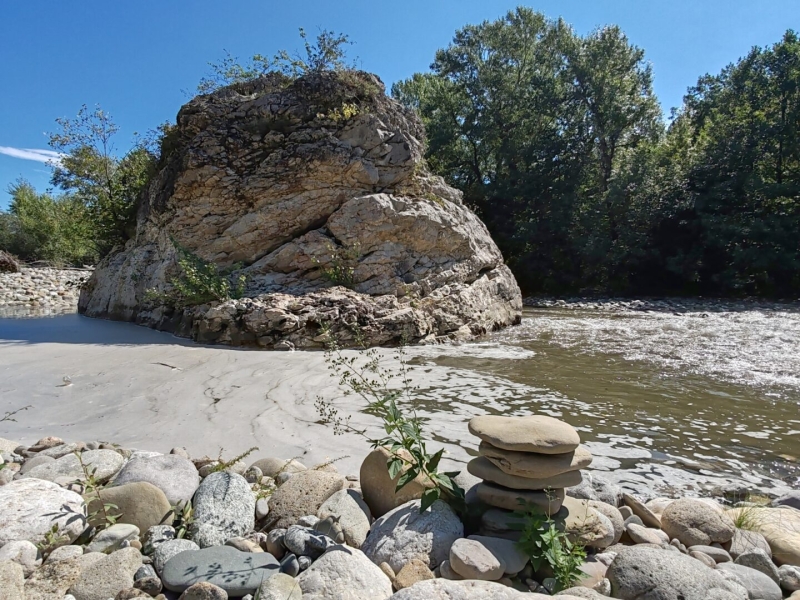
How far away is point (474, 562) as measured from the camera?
189 cm

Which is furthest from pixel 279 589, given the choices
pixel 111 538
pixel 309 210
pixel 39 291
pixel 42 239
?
pixel 42 239

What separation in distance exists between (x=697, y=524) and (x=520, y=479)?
3.25 ft

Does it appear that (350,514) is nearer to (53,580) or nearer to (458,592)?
(458,592)

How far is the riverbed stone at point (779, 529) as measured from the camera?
2.33m

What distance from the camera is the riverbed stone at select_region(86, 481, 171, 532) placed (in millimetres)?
2191

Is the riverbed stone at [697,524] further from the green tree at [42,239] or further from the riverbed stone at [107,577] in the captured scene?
the green tree at [42,239]

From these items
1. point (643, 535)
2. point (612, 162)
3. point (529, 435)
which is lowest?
point (643, 535)

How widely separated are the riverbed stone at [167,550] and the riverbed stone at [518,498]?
1347mm

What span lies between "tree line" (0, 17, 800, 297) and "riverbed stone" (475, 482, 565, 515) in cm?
1887

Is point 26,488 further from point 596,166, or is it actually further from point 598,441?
point 596,166

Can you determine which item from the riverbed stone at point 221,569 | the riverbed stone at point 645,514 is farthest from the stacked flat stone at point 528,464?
the riverbed stone at point 221,569

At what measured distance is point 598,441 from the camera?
4023mm

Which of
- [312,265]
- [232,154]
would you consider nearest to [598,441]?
[312,265]

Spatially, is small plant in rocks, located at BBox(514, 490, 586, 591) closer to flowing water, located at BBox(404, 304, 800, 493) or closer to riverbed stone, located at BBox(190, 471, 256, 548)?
riverbed stone, located at BBox(190, 471, 256, 548)
